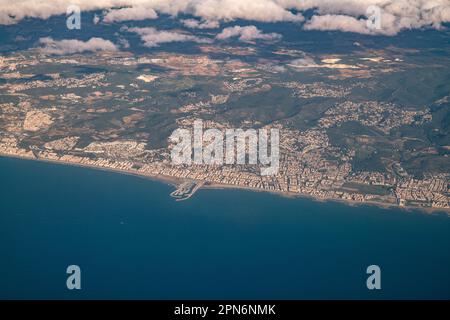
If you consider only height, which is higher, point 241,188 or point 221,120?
point 221,120

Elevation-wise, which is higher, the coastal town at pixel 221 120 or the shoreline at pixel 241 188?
the coastal town at pixel 221 120

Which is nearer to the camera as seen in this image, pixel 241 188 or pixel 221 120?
pixel 241 188

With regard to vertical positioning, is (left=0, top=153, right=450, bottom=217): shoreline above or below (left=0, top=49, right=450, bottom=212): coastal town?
below

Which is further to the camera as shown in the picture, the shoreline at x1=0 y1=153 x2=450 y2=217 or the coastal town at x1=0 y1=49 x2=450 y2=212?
the coastal town at x1=0 y1=49 x2=450 y2=212

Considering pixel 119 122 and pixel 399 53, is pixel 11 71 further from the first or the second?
pixel 399 53

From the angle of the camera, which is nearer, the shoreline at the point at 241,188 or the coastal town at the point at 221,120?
the shoreline at the point at 241,188

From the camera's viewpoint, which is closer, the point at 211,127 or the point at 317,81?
the point at 211,127

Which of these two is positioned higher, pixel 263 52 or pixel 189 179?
pixel 263 52

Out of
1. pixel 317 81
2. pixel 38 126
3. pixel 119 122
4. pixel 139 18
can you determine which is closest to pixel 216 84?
pixel 317 81
